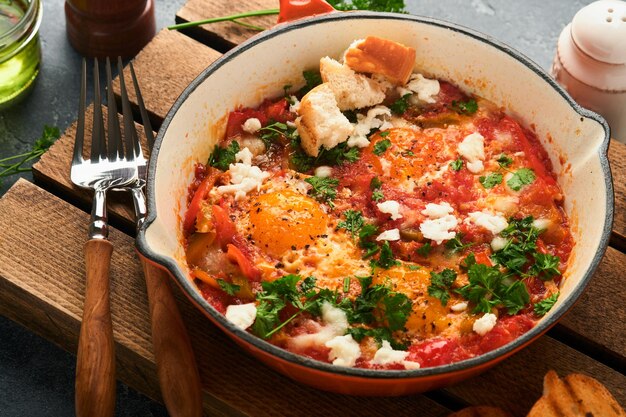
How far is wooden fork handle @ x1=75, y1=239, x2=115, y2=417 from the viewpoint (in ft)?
11.0

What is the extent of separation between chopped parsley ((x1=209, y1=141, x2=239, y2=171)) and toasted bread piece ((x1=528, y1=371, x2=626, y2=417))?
1.57m

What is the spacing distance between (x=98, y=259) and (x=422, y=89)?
5.27 feet

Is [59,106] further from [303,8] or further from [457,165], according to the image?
[457,165]

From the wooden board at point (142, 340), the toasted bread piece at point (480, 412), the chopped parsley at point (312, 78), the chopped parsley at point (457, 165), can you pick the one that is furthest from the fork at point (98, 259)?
the chopped parsley at point (457, 165)

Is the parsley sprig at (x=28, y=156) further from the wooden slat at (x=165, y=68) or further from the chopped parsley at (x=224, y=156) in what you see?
the chopped parsley at (x=224, y=156)

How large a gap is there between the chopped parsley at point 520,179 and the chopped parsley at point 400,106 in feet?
1.91

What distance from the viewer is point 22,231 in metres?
4.07

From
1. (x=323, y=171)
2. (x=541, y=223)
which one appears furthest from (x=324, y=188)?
(x=541, y=223)

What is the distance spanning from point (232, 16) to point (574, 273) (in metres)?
2.16

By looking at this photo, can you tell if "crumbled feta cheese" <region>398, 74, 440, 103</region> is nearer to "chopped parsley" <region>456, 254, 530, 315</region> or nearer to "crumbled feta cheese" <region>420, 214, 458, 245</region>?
"crumbled feta cheese" <region>420, 214, 458, 245</region>

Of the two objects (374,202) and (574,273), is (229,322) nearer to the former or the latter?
(374,202)

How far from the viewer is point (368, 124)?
163 inches

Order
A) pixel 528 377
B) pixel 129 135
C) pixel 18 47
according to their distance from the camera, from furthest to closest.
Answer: pixel 18 47
pixel 129 135
pixel 528 377

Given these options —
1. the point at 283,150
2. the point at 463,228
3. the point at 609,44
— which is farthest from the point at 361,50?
the point at 609,44
